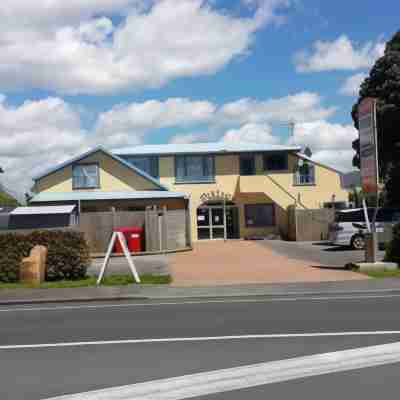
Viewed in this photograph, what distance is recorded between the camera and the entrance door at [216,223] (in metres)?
40.6

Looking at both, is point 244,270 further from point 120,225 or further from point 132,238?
point 120,225

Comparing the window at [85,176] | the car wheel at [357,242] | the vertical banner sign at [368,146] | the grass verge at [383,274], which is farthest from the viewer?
the window at [85,176]

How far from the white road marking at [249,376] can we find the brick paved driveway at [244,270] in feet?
30.1

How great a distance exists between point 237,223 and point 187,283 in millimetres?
23735

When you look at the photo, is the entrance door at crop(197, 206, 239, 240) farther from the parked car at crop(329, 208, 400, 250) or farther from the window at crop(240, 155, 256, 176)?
the parked car at crop(329, 208, 400, 250)

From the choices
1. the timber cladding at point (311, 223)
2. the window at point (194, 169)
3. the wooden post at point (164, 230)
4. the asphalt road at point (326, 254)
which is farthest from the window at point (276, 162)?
the wooden post at point (164, 230)

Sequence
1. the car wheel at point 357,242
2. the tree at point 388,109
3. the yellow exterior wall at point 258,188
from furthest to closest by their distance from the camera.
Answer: the yellow exterior wall at point 258,188 → the tree at point 388,109 → the car wheel at point 357,242

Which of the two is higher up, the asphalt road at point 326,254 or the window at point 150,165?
the window at point 150,165

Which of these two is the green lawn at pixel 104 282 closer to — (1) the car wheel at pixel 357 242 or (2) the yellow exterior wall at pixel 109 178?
(1) the car wheel at pixel 357 242

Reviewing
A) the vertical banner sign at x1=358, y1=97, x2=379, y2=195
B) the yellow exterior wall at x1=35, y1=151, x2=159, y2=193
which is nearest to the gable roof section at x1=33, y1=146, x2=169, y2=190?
the yellow exterior wall at x1=35, y1=151, x2=159, y2=193

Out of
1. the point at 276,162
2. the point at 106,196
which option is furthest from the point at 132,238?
the point at 276,162

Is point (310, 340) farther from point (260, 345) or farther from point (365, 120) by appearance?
point (365, 120)

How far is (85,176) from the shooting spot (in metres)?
36.0

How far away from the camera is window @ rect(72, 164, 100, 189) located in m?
35.8
